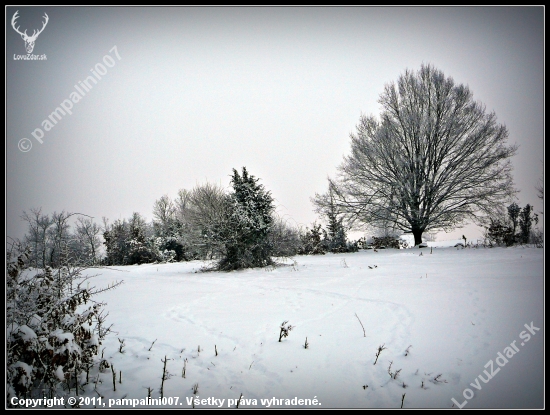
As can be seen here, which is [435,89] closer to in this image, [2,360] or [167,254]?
[2,360]

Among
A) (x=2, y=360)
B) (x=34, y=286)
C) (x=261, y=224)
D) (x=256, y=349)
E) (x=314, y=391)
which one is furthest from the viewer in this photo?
(x=261, y=224)

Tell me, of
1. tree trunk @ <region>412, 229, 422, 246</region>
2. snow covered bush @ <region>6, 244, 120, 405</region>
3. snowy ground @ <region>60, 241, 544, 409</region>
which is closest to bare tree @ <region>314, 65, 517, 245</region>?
tree trunk @ <region>412, 229, 422, 246</region>

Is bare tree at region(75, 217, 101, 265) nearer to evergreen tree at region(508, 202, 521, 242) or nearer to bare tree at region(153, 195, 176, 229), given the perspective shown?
bare tree at region(153, 195, 176, 229)

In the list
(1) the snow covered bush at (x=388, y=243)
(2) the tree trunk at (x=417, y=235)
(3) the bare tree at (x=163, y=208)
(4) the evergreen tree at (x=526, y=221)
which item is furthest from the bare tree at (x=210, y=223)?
(3) the bare tree at (x=163, y=208)

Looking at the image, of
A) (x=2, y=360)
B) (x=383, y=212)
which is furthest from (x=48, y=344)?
(x=383, y=212)

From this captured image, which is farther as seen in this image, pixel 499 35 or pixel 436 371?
pixel 499 35

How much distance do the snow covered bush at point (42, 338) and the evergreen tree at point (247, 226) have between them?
7.89 metres

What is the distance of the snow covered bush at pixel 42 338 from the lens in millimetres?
2037

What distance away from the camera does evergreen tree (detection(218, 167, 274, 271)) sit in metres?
10.6

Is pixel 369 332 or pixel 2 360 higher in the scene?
pixel 2 360

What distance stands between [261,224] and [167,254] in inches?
570

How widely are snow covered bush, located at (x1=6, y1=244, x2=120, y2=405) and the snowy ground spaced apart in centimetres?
30

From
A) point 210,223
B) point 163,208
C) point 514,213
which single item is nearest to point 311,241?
point 210,223

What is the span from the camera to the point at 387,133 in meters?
14.6
